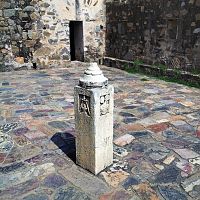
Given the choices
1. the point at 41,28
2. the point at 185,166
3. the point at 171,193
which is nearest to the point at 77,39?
the point at 41,28

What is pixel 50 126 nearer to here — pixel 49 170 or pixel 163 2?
pixel 49 170

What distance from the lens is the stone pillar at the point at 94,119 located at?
2.47 metres

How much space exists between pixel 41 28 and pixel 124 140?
5.89 metres

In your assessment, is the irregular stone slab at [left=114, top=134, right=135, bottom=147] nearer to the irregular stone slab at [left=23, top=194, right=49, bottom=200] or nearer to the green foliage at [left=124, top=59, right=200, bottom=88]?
the irregular stone slab at [left=23, top=194, right=49, bottom=200]

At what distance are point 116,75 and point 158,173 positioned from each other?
513cm

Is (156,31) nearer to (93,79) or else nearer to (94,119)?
(93,79)

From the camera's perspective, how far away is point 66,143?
10.9 feet

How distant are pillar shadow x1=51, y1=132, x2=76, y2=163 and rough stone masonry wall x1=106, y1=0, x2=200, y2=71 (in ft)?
13.2

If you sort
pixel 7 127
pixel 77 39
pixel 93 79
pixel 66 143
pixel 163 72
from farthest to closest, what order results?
pixel 77 39, pixel 163 72, pixel 7 127, pixel 66 143, pixel 93 79

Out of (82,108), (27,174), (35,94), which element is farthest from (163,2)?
(27,174)

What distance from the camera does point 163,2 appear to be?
6.91m

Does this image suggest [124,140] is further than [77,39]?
No

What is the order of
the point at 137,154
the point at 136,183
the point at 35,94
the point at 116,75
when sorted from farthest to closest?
the point at 116,75, the point at 35,94, the point at 137,154, the point at 136,183

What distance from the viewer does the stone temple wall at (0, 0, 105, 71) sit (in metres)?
7.85
